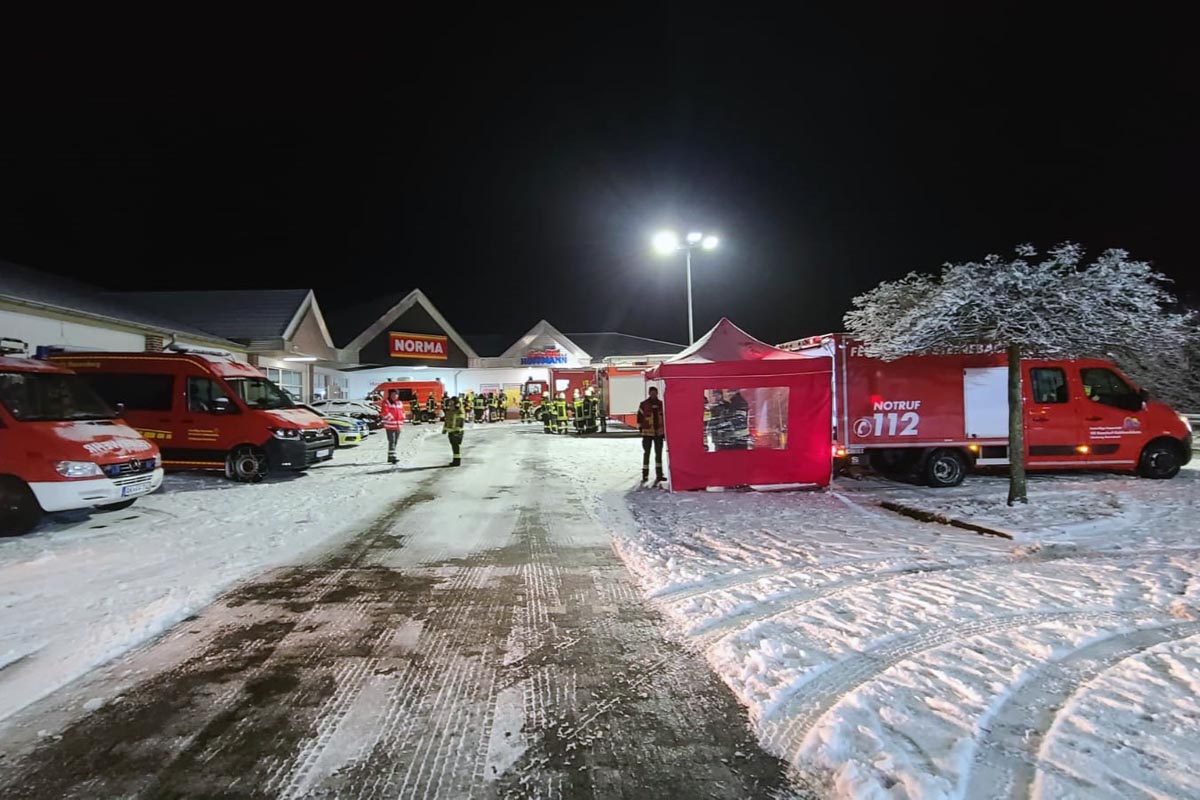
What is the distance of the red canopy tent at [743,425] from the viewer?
10500 mm

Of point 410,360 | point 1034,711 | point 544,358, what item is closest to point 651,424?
point 1034,711

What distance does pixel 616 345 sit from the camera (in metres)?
45.2

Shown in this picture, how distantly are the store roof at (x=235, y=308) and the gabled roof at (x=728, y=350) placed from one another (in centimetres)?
1696

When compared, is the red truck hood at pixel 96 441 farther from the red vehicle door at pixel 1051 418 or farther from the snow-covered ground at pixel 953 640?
the red vehicle door at pixel 1051 418

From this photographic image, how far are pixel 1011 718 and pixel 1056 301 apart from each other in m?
6.46

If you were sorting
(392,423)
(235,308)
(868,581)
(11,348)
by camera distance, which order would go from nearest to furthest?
(868,581) < (11,348) < (392,423) < (235,308)

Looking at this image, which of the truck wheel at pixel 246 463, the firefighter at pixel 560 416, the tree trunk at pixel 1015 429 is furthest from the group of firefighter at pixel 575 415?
the tree trunk at pixel 1015 429

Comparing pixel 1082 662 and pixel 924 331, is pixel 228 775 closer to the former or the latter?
pixel 1082 662

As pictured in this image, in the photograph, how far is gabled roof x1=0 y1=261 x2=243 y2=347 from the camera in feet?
42.0

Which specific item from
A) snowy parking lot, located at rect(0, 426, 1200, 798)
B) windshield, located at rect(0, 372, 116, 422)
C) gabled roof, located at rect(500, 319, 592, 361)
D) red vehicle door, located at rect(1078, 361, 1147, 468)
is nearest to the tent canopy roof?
snowy parking lot, located at rect(0, 426, 1200, 798)

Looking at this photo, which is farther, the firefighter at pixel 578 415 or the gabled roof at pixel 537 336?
the gabled roof at pixel 537 336

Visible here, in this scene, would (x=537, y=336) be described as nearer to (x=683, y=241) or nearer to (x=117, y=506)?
(x=683, y=241)

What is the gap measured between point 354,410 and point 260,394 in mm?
12609

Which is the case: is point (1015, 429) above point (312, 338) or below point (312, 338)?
below
